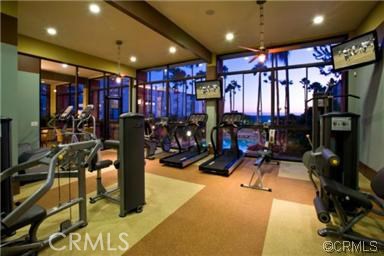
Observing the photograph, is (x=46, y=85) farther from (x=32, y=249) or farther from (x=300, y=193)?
(x=300, y=193)

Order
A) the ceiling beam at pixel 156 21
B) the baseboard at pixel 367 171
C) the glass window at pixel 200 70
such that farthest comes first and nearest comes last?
the glass window at pixel 200 70 → the baseboard at pixel 367 171 → the ceiling beam at pixel 156 21

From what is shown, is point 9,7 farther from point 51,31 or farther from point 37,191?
point 37,191

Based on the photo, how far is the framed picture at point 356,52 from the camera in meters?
3.80

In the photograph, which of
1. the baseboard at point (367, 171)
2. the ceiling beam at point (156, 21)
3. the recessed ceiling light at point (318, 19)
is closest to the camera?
the ceiling beam at point (156, 21)

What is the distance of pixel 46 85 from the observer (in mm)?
10141

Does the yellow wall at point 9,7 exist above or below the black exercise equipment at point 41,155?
above

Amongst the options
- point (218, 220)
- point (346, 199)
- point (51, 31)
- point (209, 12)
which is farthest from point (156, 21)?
point (346, 199)

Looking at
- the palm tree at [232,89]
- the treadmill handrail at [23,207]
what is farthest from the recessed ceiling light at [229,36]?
the treadmill handrail at [23,207]

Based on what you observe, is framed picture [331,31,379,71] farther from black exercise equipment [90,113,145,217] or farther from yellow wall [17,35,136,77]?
yellow wall [17,35,136,77]

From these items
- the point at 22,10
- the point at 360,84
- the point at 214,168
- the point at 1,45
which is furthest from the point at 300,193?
the point at 22,10

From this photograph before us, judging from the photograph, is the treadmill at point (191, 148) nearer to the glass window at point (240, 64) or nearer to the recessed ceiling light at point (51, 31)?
the glass window at point (240, 64)

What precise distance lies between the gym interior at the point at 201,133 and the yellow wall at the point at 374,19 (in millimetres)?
48

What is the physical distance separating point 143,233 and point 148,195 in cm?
121

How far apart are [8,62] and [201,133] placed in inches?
223
